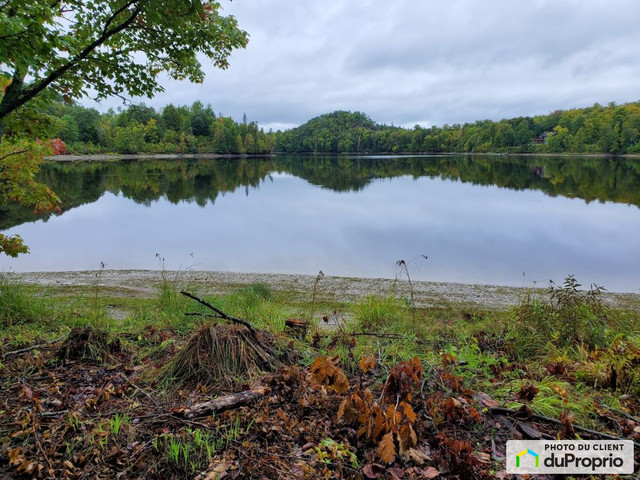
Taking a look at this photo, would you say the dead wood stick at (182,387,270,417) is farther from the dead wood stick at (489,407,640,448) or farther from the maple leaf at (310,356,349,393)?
the dead wood stick at (489,407,640,448)

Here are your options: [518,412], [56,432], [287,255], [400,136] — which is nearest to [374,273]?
[287,255]

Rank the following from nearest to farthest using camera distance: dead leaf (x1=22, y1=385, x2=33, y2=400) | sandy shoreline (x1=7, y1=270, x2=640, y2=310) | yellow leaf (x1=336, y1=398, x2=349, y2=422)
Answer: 1. yellow leaf (x1=336, y1=398, x2=349, y2=422)
2. dead leaf (x1=22, y1=385, x2=33, y2=400)
3. sandy shoreline (x1=7, y1=270, x2=640, y2=310)

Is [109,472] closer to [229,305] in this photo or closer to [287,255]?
[229,305]

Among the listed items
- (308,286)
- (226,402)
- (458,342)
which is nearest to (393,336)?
(458,342)

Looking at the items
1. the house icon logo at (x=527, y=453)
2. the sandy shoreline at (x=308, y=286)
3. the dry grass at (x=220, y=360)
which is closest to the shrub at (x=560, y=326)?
the house icon logo at (x=527, y=453)

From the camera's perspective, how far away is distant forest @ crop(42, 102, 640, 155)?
377ft

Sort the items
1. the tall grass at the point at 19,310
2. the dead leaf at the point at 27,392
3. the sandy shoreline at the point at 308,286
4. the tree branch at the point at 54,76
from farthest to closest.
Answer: the sandy shoreline at the point at 308,286, the tall grass at the point at 19,310, the tree branch at the point at 54,76, the dead leaf at the point at 27,392

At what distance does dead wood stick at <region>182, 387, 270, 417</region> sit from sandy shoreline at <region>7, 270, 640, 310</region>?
7.81 metres

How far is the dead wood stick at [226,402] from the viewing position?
3.46 meters

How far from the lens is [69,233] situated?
24.5 meters

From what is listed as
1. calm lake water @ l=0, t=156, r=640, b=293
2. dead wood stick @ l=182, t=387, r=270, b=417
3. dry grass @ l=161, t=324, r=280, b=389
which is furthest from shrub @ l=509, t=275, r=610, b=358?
calm lake water @ l=0, t=156, r=640, b=293

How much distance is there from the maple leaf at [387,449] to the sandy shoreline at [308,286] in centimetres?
888

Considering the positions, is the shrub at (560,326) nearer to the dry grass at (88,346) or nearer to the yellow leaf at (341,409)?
the yellow leaf at (341,409)

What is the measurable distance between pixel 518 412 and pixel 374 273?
1289 cm
